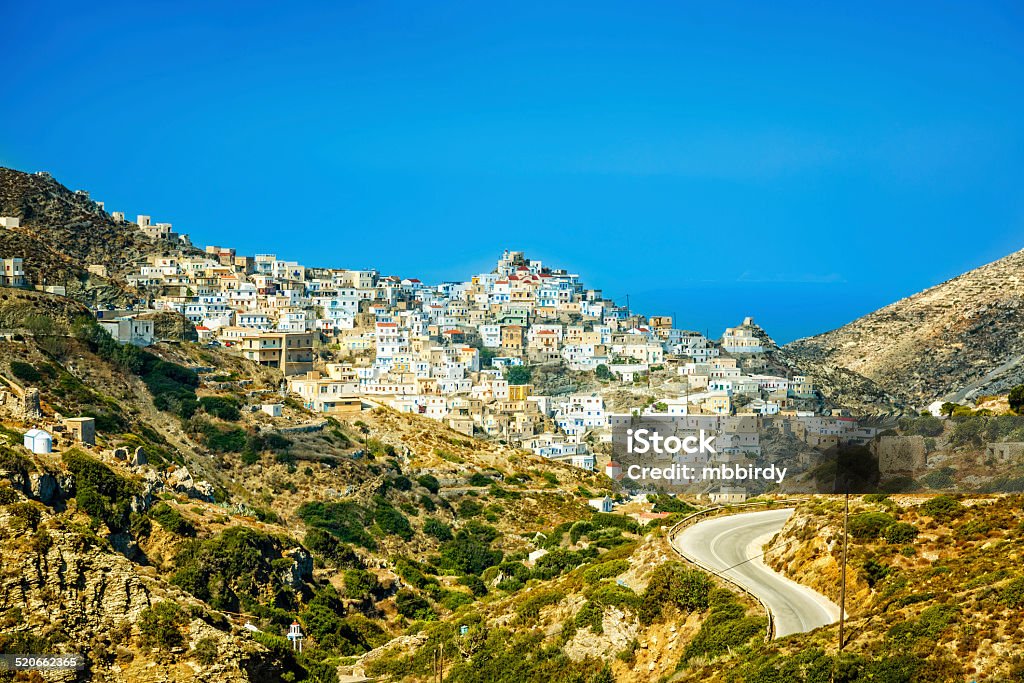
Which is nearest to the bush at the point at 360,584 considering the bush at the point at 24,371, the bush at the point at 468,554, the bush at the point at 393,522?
the bush at the point at 468,554

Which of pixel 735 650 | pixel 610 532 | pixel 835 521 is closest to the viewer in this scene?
pixel 735 650

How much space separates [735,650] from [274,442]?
27.4 m

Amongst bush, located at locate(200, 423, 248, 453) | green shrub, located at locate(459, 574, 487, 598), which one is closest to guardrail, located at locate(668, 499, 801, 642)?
green shrub, located at locate(459, 574, 487, 598)

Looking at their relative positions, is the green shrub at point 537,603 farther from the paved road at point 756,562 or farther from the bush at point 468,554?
the bush at point 468,554

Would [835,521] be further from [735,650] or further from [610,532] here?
[610,532]

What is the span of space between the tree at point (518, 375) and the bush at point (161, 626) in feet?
156

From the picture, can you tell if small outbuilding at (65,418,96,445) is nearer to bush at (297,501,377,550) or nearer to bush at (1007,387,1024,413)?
bush at (297,501,377,550)

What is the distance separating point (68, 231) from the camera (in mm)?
80375

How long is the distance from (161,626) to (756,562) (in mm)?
8579

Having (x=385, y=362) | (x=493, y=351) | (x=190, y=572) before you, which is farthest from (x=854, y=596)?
(x=493, y=351)

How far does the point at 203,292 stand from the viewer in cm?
7150

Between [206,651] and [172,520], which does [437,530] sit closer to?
[172,520]

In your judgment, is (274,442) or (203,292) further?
(203,292)

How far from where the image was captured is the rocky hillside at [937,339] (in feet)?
262
